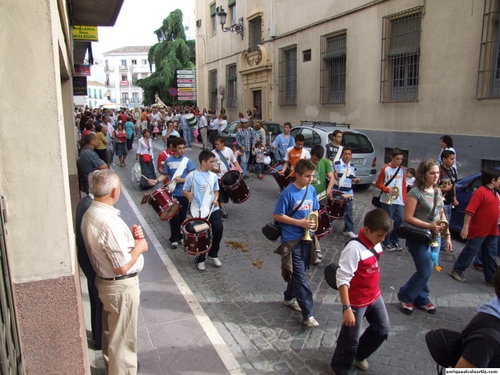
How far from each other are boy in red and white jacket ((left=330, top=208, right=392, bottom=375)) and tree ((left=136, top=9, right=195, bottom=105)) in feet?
136

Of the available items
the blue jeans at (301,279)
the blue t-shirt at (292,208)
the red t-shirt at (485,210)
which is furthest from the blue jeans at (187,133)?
the blue jeans at (301,279)

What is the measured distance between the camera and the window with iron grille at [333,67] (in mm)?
16156

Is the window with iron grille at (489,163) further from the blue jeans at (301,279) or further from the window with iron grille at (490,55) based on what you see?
the blue jeans at (301,279)

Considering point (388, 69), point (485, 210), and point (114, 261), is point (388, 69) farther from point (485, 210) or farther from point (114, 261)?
point (114, 261)

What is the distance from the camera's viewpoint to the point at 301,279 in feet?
14.9

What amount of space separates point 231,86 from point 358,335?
24.4 m

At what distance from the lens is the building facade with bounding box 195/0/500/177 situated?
35.8ft

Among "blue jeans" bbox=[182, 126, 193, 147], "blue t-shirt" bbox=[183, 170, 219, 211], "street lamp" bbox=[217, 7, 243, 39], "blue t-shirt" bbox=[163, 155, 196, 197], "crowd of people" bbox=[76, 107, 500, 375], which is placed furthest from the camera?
"street lamp" bbox=[217, 7, 243, 39]

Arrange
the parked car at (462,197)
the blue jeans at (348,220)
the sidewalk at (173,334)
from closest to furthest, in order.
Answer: the sidewalk at (173,334) → the parked car at (462,197) → the blue jeans at (348,220)

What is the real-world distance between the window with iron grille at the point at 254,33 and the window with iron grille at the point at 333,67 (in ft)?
20.3

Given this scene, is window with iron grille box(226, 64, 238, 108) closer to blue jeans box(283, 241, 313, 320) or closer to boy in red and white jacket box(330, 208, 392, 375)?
blue jeans box(283, 241, 313, 320)

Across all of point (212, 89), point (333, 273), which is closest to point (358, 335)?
point (333, 273)

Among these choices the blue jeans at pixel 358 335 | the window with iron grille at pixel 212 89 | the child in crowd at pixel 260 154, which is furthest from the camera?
the window with iron grille at pixel 212 89

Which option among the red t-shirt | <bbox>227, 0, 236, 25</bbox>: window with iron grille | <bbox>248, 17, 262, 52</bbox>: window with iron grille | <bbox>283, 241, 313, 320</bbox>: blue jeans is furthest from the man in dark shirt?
<bbox>227, 0, 236, 25</bbox>: window with iron grille
